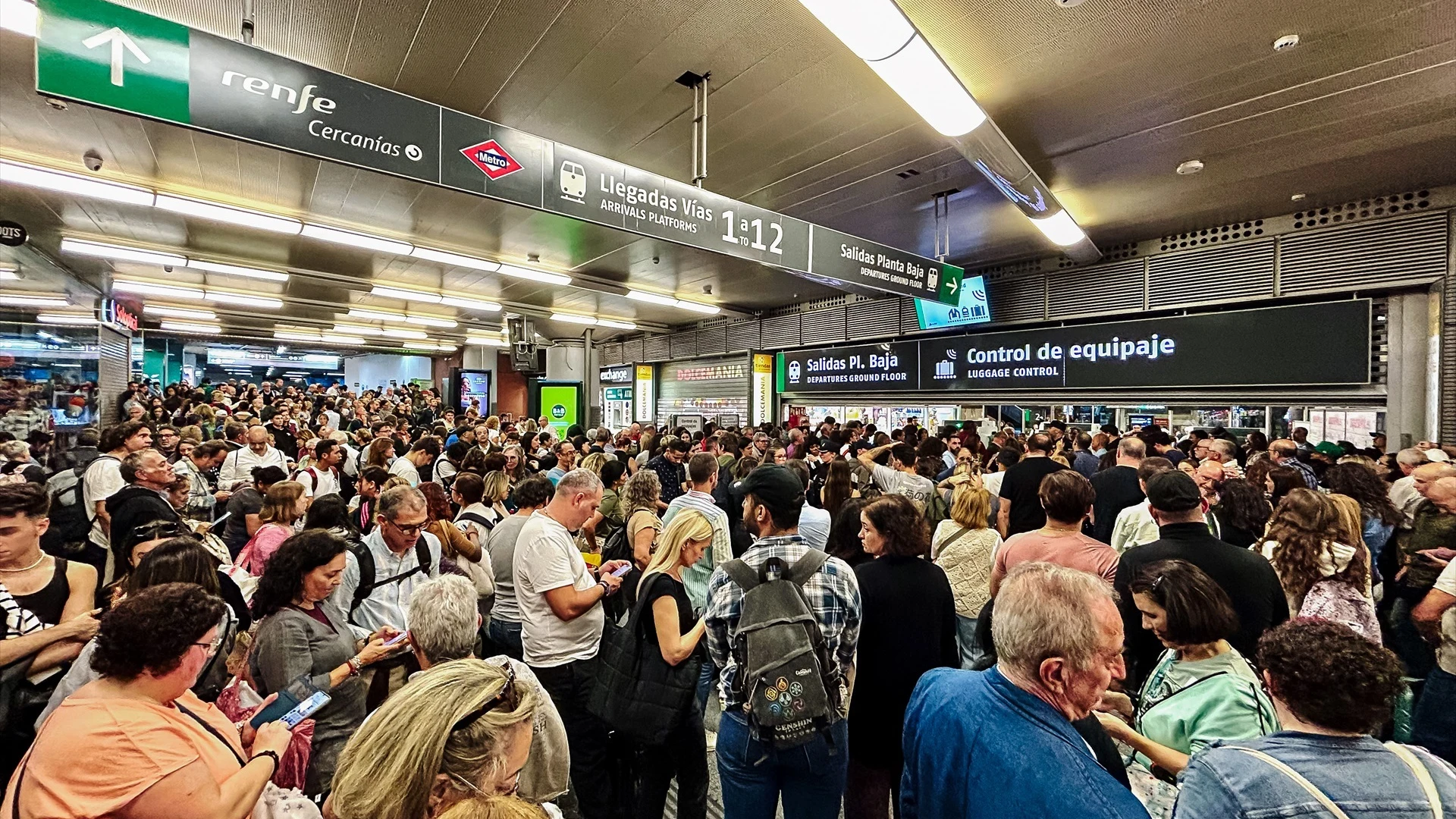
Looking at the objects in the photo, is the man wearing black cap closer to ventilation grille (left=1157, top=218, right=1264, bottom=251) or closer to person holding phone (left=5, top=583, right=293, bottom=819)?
person holding phone (left=5, top=583, right=293, bottom=819)

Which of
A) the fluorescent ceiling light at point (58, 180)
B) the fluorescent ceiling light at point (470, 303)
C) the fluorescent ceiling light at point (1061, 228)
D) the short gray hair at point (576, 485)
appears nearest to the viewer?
the short gray hair at point (576, 485)

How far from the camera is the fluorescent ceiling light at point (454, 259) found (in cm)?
795

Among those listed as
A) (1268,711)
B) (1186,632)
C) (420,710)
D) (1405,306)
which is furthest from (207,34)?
(1405,306)

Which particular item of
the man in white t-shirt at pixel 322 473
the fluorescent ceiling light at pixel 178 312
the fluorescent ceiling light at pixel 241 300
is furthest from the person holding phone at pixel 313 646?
the fluorescent ceiling light at pixel 178 312

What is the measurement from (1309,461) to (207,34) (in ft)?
27.0

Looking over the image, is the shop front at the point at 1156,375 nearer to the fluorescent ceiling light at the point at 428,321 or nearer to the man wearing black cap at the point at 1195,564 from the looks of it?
the man wearing black cap at the point at 1195,564

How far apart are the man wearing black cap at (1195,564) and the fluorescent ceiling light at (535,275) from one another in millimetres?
8665

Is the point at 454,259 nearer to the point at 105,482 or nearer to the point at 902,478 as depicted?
the point at 105,482

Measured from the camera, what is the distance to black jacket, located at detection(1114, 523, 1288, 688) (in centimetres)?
239

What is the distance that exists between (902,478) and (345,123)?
4.36 meters

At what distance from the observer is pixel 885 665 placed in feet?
7.39

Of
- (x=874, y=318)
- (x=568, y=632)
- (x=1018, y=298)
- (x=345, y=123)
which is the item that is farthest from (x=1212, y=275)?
(x=345, y=123)

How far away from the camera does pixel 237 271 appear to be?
31.1ft

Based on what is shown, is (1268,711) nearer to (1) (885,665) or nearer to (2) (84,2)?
(1) (885,665)
